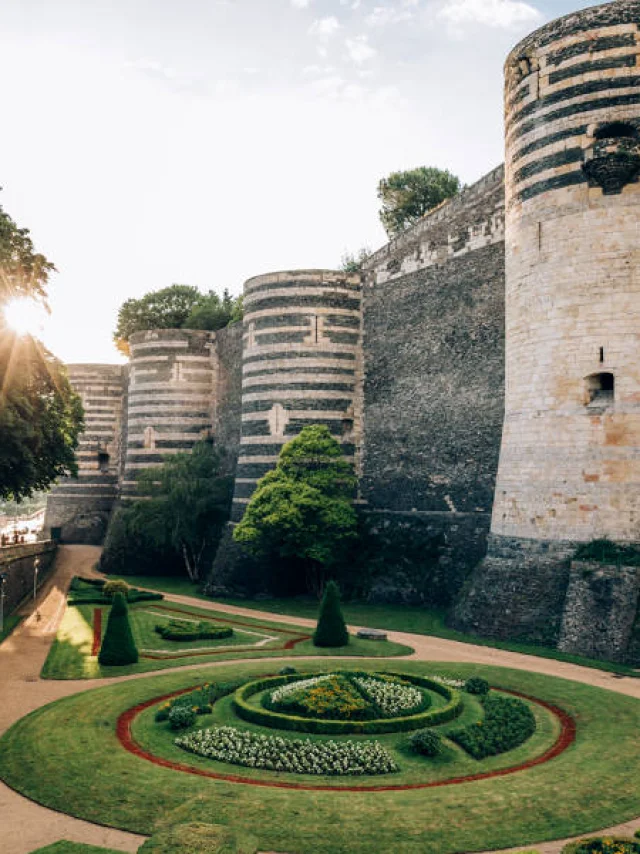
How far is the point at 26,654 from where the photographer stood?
88.2 feet

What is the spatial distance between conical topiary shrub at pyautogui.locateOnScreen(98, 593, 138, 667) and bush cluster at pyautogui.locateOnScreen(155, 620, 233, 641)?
407cm

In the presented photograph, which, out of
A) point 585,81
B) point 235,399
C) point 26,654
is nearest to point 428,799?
point 26,654

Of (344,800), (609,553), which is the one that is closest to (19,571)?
(609,553)

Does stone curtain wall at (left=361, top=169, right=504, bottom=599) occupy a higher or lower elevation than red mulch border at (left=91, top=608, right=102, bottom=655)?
higher

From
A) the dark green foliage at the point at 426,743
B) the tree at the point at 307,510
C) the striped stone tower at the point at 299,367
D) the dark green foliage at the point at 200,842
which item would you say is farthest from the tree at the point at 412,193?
the dark green foliage at the point at 200,842

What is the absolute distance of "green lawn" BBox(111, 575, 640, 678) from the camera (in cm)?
2398

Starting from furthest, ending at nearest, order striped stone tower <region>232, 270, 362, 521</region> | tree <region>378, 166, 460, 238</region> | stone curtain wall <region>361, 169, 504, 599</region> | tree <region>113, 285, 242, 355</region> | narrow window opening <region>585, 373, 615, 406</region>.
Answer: tree <region>113, 285, 242, 355</region>, tree <region>378, 166, 460, 238</region>, striped stone tower <region>232, 270, 362, 521</region>, stone curtain wall <region>361, 169, 504, 599</region>, narrow window opening <region>585, 373, 615, 406</region>

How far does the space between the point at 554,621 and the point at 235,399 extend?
102ft

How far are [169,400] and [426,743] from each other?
43.1m

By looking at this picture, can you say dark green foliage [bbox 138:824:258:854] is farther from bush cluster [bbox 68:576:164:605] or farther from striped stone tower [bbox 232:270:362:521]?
striped stone tower [bbox 232:270:362:521]

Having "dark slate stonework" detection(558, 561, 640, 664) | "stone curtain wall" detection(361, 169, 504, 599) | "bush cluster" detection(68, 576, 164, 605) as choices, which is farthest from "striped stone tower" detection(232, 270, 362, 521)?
"dark slate stonework" detection(558, 561, 640, 664)

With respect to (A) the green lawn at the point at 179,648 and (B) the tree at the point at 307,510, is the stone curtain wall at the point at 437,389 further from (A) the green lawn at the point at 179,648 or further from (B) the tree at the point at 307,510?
(A) the green lawn at the point at 179,648

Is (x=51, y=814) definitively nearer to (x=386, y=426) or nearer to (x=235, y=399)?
(x=386, y=426)

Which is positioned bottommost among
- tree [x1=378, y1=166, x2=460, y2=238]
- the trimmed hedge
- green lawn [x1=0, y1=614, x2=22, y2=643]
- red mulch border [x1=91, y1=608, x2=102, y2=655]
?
green lawn [x1=0, y1=614, x2=22, y2=643]
